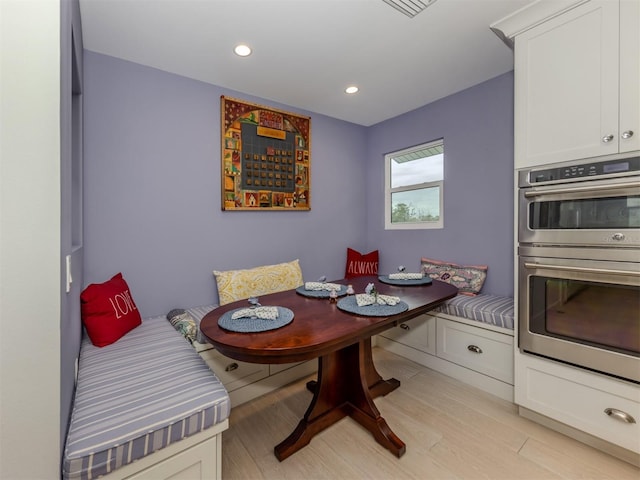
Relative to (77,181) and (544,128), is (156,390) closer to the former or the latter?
(77,181)

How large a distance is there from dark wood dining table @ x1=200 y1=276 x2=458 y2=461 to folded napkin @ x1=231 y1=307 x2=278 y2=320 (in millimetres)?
96

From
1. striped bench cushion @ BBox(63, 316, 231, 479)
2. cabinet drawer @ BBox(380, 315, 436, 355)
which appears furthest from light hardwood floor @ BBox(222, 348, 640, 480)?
striped bench cushion @ BBox(63, 316, 231, 479)

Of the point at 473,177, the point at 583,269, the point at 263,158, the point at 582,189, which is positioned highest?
the point at 263,158

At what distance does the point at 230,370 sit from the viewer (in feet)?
6.65

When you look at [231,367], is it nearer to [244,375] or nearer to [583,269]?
[244,375]

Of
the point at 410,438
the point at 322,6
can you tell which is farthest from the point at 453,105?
the point at 410,438

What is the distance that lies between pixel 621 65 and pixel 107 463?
8.96 ft

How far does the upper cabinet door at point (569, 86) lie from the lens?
1.48 metres

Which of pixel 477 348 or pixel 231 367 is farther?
pixel 477 348

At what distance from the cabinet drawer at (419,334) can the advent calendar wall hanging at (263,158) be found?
61.3 inches

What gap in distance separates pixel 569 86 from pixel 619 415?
1732 millimetres

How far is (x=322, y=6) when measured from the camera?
166cm

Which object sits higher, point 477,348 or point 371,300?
point 371,300

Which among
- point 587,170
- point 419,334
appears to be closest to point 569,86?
point 587,170
